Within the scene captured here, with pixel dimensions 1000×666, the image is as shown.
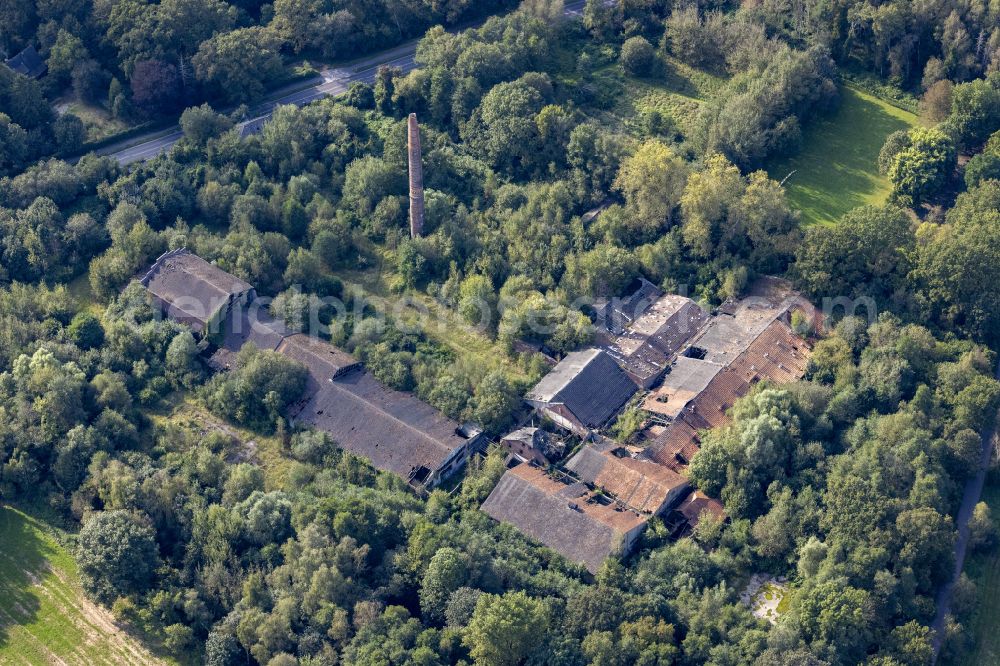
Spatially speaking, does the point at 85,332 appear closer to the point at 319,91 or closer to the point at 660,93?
the point at 319,91

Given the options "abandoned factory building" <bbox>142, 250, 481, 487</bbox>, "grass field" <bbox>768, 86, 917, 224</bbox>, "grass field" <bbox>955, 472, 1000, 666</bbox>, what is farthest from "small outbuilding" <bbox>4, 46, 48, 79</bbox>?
"grass field" <bbox>955, 472, 1000, 666</bbox>

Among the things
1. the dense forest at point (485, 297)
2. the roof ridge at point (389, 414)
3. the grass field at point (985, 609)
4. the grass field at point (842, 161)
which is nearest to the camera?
the dense forest at point (485, 297)

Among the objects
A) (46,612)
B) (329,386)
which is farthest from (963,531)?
(46,612)

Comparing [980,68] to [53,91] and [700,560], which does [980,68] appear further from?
[53,91]

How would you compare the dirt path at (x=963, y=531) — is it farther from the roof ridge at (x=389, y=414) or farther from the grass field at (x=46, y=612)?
the grass field at (x=46, y=612)

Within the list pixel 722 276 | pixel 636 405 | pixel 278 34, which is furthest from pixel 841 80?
pixel 278 34

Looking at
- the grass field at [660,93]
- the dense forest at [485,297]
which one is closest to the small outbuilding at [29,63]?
the dense forest at [485,297]
